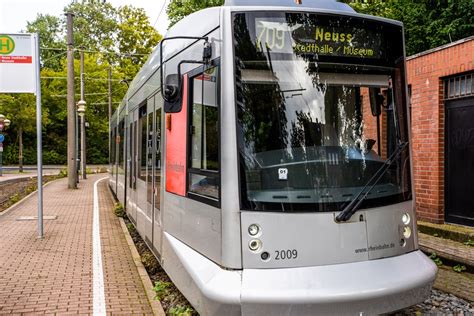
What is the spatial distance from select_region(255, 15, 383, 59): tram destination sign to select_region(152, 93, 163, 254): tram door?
2331mm

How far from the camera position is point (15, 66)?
950cm

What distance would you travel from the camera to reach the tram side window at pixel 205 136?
4.36 metres

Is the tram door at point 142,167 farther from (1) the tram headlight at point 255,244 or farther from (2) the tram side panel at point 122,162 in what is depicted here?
(1) the tram headlight at point 255,244

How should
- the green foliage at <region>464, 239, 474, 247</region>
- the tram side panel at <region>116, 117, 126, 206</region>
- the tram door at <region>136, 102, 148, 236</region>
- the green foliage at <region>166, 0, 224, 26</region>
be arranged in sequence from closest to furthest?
the tram door at <region>136, 102, 148, 236</region>
the green foliage at <region>464, 239, 474, 247</region>
the tram side panel at <region>116, 117, 126, 206</region>
the green foliage at <region>166, 0, 224, 26</region>

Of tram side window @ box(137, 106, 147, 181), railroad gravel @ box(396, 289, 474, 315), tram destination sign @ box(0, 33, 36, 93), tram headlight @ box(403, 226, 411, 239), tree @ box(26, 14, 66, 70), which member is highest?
tree @ box(26, 14, 66, 70)

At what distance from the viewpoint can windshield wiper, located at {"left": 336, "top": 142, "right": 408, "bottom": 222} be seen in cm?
414

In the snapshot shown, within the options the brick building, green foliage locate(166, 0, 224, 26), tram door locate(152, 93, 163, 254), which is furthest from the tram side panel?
the brick building

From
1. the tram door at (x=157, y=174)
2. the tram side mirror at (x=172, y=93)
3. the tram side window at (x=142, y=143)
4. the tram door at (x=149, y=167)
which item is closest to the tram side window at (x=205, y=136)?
the tram side mirror at (x=172, y=93)

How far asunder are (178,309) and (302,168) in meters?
1.95

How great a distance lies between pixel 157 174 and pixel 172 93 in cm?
191

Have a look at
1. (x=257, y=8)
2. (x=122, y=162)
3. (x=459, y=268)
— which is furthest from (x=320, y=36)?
(x=122, y=162)

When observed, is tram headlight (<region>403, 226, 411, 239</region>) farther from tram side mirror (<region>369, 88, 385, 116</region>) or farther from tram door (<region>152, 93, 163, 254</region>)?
tram door (<region>152, 93, 163, 254</region>)

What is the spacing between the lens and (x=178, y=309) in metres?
4.92

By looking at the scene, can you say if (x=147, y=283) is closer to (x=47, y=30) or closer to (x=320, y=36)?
(x=320, y=36)
